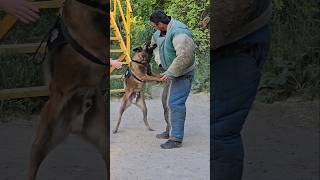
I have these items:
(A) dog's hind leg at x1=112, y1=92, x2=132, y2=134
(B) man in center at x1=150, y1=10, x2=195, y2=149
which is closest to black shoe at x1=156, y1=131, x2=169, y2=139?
(B) man in center at x1=150, y1=10, x2=195, y2=149

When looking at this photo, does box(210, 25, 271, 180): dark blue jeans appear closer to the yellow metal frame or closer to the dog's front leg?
the dog's front leg

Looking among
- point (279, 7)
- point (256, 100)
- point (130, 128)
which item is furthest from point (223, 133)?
point (279, 7)

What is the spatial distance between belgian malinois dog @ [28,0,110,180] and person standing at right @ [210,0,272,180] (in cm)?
63

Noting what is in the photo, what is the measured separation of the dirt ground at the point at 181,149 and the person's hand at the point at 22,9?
594 mm

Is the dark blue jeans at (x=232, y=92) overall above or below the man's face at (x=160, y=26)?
below

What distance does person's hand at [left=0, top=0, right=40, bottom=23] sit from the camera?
3658mm

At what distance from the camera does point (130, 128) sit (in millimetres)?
3721

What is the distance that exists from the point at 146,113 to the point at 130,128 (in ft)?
0.42

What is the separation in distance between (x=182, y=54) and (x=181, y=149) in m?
0.55

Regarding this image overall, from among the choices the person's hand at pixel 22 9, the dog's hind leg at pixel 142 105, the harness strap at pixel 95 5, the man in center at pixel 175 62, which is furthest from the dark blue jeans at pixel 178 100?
the person's hand at pixel 22 9

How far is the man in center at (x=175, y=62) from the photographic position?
366 cm

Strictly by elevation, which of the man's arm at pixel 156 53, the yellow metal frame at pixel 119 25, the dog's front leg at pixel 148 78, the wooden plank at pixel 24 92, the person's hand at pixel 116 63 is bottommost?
the wooden plank at pixel 24 92

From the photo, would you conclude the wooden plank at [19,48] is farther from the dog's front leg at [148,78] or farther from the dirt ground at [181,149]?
the dog's front leg at [148,78]

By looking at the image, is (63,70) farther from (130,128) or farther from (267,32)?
(267,32)
